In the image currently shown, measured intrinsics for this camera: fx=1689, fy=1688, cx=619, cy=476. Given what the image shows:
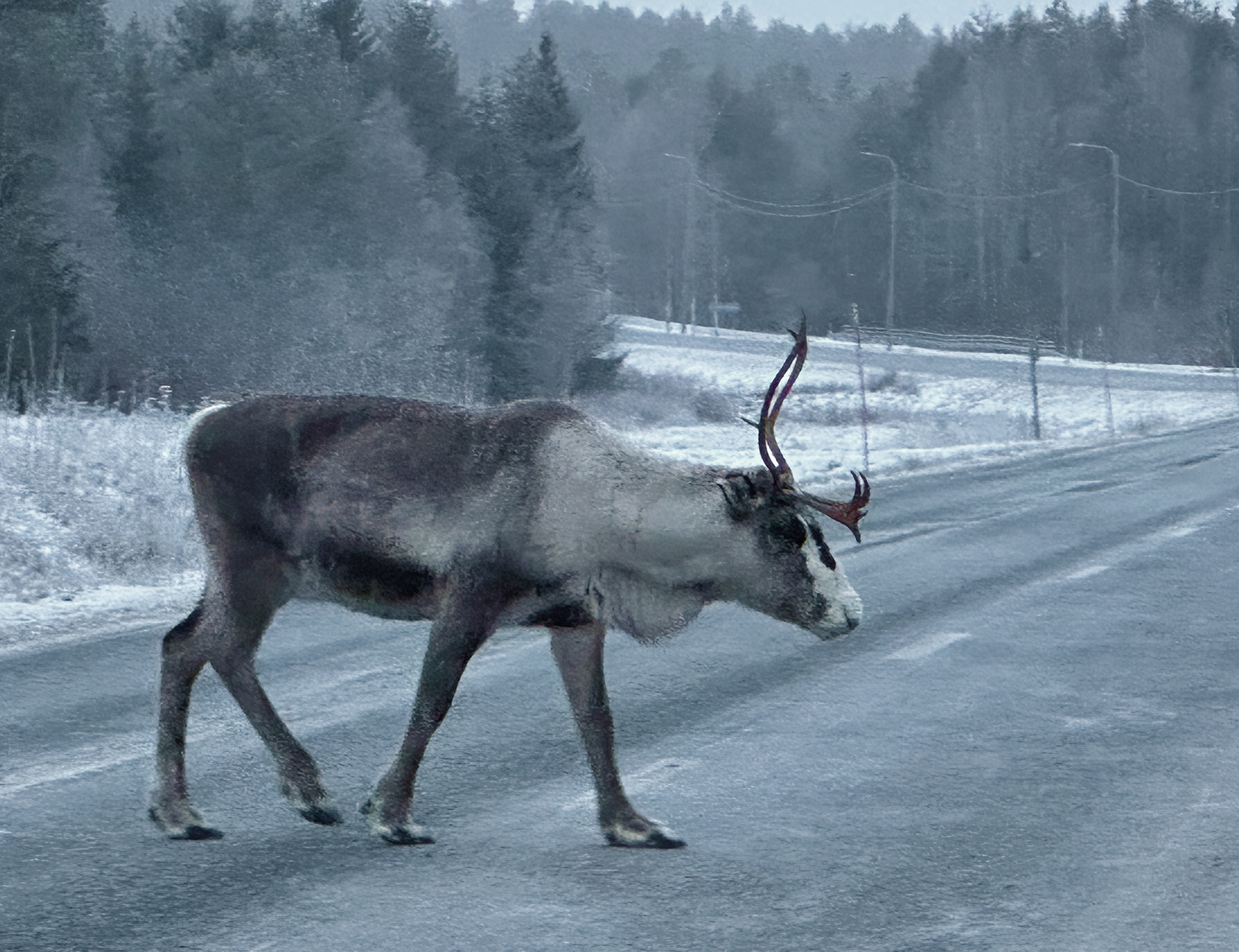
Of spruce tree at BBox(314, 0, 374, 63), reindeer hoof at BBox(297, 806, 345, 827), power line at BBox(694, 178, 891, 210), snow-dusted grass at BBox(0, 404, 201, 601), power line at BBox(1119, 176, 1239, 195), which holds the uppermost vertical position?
spruce tree at BBox(314, 0, 374, 63)

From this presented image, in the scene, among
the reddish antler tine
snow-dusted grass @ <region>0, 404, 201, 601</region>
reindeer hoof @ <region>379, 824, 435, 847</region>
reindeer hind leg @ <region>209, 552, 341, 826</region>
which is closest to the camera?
the reddish antler tine

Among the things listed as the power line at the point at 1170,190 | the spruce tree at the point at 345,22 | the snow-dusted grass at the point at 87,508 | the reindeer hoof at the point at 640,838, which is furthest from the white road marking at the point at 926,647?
the power line at the point at 1170,190

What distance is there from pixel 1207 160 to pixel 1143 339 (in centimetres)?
1878

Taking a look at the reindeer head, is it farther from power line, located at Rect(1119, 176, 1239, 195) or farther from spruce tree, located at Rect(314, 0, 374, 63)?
power line, located at Rect(1119, 176, 1239, 195)

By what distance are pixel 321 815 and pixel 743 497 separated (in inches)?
69.5

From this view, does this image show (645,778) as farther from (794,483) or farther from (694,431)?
(694,431)

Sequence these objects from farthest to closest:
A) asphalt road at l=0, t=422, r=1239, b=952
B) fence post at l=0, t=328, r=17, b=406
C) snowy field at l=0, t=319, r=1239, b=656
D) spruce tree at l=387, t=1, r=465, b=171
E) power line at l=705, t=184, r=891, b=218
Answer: power line at l=705, t=184, r=891, b=218, spruce tree at l=387, t=1, r=465, b=171, fence post at l=0, t=328, r=17, b=406, snowy field at l=0, t=319, r=1239, b=656, asphalt road at l=0, t=422, r=1239, b=952

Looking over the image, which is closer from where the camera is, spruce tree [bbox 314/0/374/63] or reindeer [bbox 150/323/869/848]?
reindeer [bbox 150/323/869/848]

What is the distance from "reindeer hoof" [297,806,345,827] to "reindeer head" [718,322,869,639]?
1581 millimetres

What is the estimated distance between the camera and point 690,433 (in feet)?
108

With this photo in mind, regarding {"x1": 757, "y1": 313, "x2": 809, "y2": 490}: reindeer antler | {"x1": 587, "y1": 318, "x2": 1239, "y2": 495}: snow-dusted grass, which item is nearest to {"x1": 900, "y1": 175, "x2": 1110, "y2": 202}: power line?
{"x1": 587, "y1": 318, "x2": 1239, "y2": 495}: snow-dusted grass

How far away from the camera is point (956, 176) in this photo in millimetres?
86688

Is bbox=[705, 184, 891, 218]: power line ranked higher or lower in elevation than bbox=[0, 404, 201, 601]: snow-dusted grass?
higher

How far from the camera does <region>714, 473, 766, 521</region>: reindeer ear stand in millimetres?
5066
